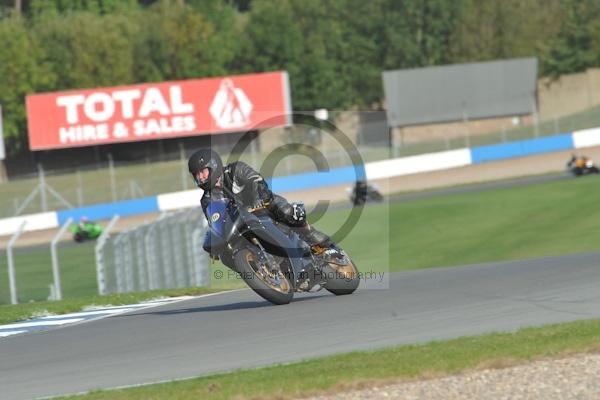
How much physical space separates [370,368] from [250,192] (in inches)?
141

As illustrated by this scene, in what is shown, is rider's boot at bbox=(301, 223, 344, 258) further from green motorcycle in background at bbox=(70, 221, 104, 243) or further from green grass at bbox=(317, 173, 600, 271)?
green motorcycle in background at bbox=(70, 221, 104, 243)

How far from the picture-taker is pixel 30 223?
44344mm

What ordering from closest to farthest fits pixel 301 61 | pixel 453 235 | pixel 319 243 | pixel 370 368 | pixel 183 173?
pixel 370 368 → pixel 319 243 → pixel 453 235 → pixel 183 173 → pixel 301 61

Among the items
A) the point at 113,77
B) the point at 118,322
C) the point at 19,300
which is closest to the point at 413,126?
the point at 113,77

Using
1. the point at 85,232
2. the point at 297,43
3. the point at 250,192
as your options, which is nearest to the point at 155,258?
the point at 250,192

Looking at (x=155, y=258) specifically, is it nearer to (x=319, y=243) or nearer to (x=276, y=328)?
(x=319, y=243)

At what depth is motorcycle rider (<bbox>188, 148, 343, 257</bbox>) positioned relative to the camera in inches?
442

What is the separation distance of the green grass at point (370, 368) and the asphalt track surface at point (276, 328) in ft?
1.25

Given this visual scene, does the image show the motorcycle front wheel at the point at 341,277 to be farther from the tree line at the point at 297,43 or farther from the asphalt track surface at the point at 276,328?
the tree line at the point at 297,43

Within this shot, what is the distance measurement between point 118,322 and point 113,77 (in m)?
51.2

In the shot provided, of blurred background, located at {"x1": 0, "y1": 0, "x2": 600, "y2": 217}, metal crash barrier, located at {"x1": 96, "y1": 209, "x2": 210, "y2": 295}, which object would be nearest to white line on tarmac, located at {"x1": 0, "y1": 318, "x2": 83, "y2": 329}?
metal crash barrier, located at {"x1": 96, "y1": 209, "x2": 210, "y2": 295}

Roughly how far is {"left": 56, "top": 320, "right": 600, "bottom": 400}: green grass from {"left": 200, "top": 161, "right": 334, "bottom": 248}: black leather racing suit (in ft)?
9.80

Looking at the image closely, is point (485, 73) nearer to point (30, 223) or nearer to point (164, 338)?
point (30, 223)

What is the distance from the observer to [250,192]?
11.6m
